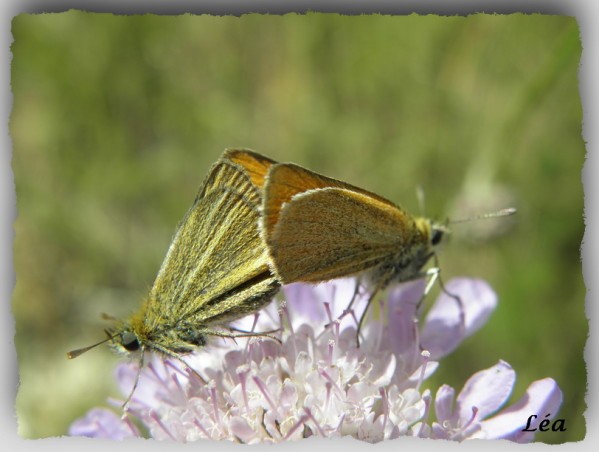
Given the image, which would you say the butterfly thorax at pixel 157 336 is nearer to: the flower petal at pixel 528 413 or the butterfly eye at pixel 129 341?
the butterfly eye at pixel 129 341

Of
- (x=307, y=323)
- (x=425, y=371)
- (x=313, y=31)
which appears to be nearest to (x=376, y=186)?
(x=313, y=31)

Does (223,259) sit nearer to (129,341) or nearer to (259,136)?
(129,341)

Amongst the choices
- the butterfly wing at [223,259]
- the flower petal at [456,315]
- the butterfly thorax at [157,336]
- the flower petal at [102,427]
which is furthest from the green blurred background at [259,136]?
the butterfly wing at [223,259]

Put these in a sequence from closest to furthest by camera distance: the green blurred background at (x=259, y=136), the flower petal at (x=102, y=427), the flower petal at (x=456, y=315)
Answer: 1. the flower petal at (x=102, y=427)
2. the flower petal at (x=456, y=315)
3. the green blurred background at (x=259, y=136)

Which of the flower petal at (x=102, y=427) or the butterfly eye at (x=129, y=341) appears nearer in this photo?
the butterfly eye at (x=129, y=341)

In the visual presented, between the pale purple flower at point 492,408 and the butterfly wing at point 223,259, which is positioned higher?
the butterfly wing at point 223,259

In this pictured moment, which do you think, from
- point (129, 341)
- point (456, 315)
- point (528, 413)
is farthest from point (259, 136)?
point (528, 413)

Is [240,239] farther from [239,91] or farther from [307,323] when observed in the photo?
[239,91]

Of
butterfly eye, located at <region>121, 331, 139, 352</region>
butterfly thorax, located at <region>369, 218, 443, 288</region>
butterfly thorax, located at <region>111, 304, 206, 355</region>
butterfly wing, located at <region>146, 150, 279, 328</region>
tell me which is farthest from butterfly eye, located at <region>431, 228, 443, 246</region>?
butterfly eye, located at <region>121, 331, 139, 352</region>
